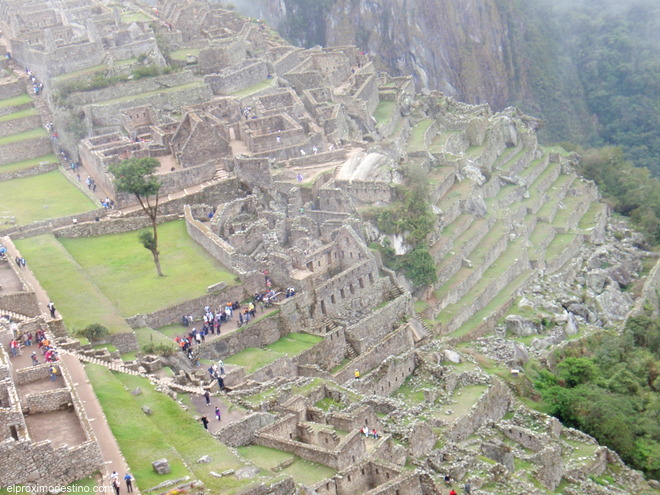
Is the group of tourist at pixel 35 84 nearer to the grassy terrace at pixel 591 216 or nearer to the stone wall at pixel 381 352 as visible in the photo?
the stone wall at pixel 381 352

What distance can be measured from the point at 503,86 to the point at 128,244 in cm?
12768

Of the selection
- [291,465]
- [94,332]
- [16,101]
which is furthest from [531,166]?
[291,465]

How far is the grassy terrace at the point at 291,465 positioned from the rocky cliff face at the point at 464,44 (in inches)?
4240

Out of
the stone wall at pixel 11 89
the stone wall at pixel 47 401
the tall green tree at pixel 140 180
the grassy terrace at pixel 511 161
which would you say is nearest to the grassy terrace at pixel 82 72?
the stone wall at pixel 11 89

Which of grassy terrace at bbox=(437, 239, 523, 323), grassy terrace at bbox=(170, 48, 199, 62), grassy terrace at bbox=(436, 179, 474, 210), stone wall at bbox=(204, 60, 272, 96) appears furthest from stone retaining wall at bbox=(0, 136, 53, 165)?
grassy terrace at bbox=(437, 239, 523, 323)

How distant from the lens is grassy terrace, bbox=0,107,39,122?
224 ft

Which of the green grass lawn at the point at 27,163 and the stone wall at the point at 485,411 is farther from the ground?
the green grass lawn at the point at 27,163

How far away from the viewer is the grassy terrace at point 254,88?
68500 millimetres

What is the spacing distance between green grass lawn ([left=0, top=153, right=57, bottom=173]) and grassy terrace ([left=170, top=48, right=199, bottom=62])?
1191 cm

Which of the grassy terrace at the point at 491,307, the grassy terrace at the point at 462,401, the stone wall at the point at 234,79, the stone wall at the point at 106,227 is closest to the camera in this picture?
the grassy terrace at the point at 462,401

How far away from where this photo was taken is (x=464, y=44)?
603 ft

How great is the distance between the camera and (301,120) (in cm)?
6325

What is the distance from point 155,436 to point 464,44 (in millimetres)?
156234

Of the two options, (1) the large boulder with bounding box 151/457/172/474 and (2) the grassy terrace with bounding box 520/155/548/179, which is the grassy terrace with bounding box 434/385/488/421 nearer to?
(1) the large boulder with bounding box 151/457/172/474
